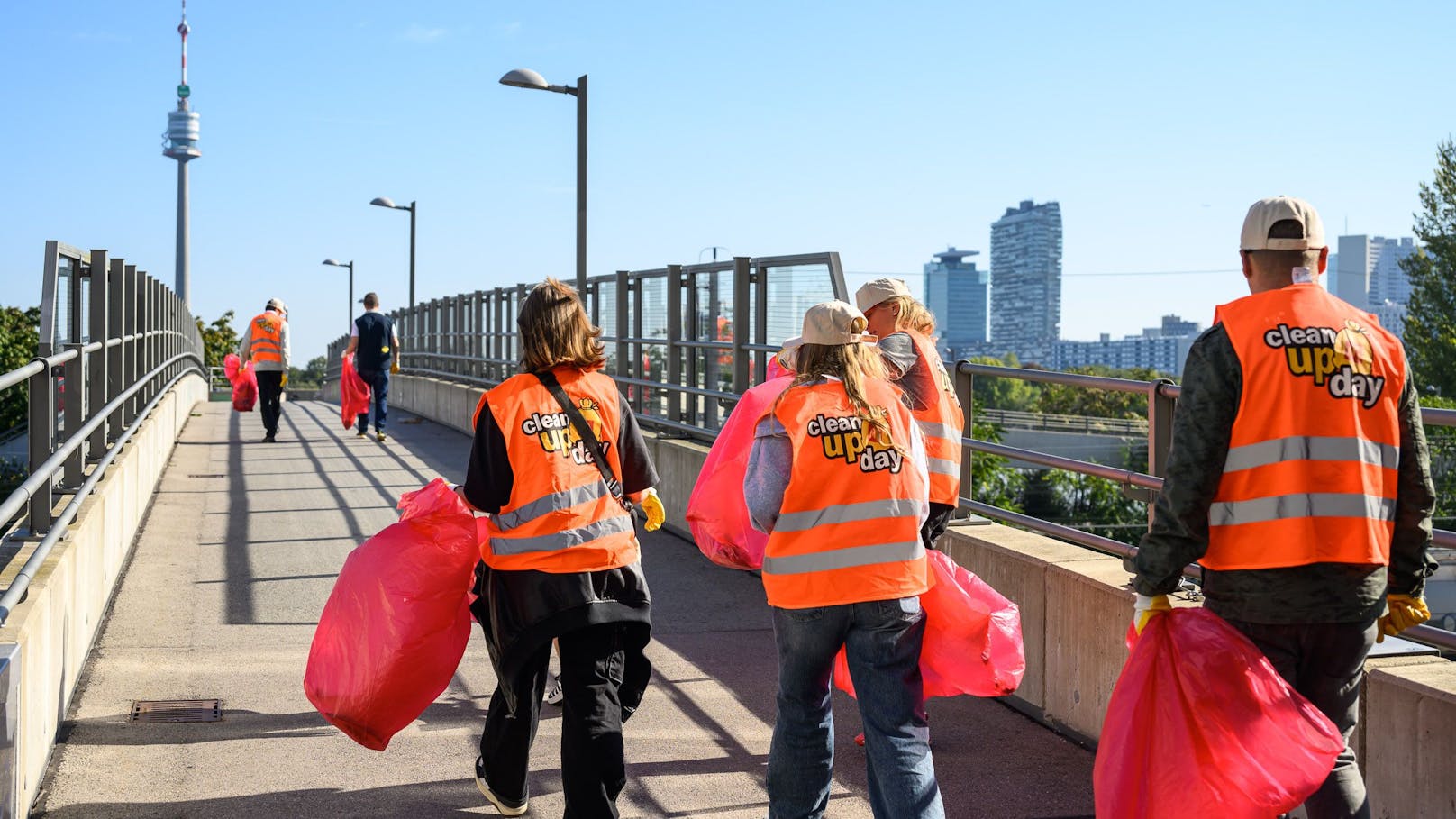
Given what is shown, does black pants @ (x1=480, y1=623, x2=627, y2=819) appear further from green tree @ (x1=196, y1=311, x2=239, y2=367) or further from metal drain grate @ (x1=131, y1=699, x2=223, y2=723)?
green tree @ (x1=196, y1=311, x2=239, y2=367)

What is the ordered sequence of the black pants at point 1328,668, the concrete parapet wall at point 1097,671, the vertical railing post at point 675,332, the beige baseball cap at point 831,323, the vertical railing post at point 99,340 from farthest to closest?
1. the vertical railing post at point 675,332
2. the vertical railing post at point 99,340
3. the beige baseball cap at point 831,323
4. the concrete parapet wall at point 1097,671
5. the black pants at point 1328,668

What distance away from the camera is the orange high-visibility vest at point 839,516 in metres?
Answer: 4.13

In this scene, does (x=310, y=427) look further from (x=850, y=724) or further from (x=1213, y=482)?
(x=1213, y=482)

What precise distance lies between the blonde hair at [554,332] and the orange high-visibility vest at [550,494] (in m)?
0.06

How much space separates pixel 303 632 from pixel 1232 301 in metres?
5.50

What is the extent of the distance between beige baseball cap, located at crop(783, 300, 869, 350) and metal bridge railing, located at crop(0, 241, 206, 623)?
99.5 inches

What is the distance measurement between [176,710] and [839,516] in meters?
3.33

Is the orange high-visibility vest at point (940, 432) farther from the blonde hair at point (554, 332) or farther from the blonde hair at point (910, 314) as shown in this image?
the blonde hair at point (554, 332)

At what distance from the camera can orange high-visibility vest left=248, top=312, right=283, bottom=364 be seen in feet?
59.4

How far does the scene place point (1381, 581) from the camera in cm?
351

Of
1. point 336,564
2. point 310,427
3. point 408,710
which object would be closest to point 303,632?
point 336,564

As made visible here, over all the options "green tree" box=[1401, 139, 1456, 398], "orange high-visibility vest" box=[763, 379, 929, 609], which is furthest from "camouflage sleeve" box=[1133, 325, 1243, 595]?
"green tree" box=[1401, 139, 1456, 398]

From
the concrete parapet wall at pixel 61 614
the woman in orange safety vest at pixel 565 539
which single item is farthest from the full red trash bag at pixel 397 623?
the concrete parapet wall at pixel 61 614

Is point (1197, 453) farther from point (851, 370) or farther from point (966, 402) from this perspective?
point (966, 402)
